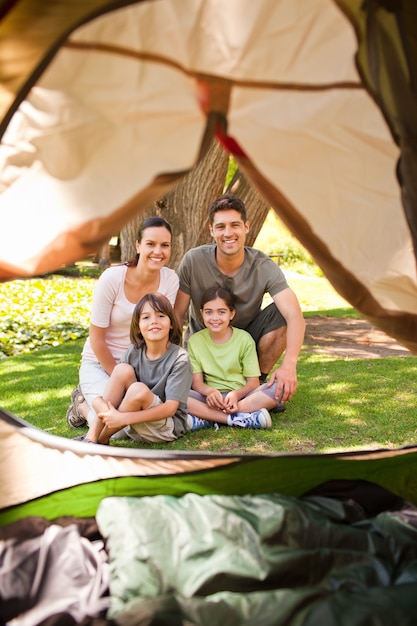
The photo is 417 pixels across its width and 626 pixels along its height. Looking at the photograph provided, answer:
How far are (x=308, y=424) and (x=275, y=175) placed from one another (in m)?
1.72

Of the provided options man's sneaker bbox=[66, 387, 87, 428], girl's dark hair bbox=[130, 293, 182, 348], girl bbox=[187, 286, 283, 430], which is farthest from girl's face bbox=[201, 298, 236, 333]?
man's sneaker bbox=[66, 387, 87, 428]

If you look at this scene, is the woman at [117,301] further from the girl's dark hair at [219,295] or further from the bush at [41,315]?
the bush at [41,315]

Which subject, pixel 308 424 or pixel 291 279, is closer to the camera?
pixel 308 424

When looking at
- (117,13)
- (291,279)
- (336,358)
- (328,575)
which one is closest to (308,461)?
(328,575)

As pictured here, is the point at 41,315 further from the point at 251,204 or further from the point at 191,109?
the point at 191,109

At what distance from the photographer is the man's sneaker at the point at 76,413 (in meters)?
3.21

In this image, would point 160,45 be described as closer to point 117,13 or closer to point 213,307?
point 117,13

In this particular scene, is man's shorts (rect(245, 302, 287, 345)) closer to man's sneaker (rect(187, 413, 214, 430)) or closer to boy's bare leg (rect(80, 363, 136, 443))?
man's sneaker (rect(187, 413, 214, 430))

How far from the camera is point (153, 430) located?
295 cm

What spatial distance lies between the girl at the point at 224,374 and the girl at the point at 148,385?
0.70 feet

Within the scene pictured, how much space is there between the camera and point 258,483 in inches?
85.8

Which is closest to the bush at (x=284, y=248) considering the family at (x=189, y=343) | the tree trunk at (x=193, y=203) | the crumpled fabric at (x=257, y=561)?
the tree trunk at (x=193, y=203)

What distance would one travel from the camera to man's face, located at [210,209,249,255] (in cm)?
321

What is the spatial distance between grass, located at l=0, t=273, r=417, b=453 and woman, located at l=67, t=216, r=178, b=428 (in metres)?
0.26
